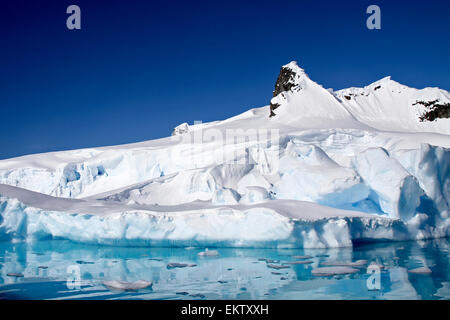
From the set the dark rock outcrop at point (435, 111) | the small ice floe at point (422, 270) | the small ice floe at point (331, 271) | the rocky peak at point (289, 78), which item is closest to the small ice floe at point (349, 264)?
the small ice floe at point (331, 271)

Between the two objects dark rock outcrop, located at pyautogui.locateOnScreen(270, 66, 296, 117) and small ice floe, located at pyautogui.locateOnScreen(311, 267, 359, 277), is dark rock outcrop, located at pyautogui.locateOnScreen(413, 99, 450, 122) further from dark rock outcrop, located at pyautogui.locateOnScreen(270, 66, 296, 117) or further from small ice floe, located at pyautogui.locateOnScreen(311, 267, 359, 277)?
small ice floe, located at pyautogui.locateOnScreen(311, 267, 359, 277)

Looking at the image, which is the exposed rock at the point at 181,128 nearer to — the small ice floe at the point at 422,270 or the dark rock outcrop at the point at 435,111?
the dark rock outcrop at the point at 435,111

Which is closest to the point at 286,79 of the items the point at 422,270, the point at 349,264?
the point at 349,264

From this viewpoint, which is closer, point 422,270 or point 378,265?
point 422,270

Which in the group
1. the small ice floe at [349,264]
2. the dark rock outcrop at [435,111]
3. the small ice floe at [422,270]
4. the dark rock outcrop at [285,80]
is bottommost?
the small ice floe at [422,270]

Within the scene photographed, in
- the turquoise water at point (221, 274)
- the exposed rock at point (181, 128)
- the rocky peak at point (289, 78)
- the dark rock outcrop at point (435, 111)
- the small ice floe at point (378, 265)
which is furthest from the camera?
the exposed rock at point (181, 128)

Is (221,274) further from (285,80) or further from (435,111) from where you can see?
(285,80)
